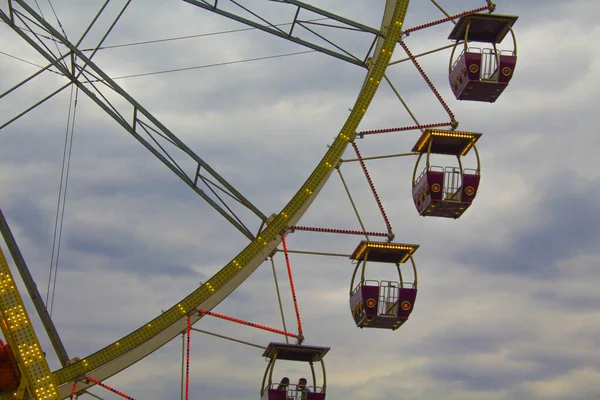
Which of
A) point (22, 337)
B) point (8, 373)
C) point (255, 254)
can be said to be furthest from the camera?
point (255, 254)

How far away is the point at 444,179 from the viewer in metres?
26.8

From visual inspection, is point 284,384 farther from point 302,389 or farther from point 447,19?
point 447,19

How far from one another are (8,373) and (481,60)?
Answer: 1160 centimetres

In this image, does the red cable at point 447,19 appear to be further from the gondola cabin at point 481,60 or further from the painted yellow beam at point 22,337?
the painted yellow beam at point 22,337

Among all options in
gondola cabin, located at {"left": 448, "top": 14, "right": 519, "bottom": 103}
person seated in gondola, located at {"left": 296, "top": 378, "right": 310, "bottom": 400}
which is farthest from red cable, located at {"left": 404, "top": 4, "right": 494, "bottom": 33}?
person seated in gondola, located at {"left": 296, "top": 378, "right": 310, "bottom": 400}

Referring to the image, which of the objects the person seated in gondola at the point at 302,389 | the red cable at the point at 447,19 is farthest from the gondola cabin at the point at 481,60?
the person seated in gondola at the point at 302,389

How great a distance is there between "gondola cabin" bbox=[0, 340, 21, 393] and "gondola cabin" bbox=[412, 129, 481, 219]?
Result: 9227 millimetres

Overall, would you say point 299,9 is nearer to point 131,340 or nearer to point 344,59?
point 344,59

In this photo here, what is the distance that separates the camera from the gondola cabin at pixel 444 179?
26.8m

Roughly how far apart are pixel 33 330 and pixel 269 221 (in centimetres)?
684

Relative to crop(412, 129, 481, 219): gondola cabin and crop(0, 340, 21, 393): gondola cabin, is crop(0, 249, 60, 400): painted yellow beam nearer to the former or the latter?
crop(0, 340, 21, 393): gondola cabin

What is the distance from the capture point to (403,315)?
25859 millimetres

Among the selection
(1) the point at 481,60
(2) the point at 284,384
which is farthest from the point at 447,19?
(2) the point at 284,384

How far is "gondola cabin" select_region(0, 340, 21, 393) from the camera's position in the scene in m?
21.5
